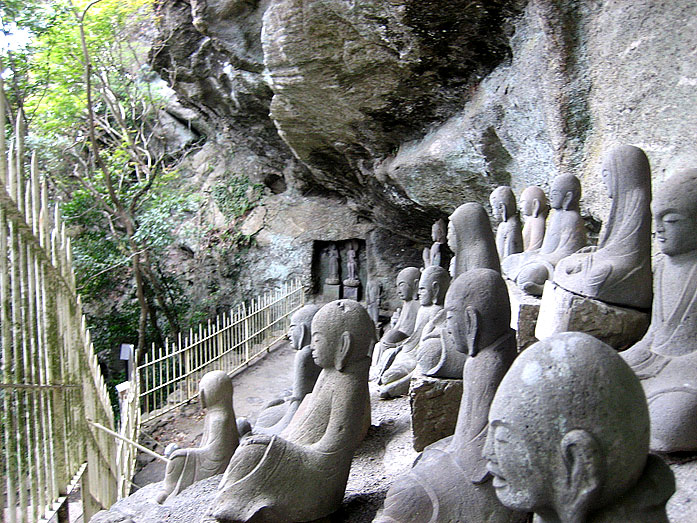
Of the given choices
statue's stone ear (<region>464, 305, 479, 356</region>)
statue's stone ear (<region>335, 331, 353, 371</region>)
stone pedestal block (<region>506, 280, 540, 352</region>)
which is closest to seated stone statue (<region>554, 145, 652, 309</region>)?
stone pedestal block (<region>506, 280, 540, 352</region>)

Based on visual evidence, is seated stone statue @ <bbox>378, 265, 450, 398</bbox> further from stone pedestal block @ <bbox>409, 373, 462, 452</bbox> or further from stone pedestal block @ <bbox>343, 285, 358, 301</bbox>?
stone pedestal block @ <bbox>343, 285, 358, 301</bbox>

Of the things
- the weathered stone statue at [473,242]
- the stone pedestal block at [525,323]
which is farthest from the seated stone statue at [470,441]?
the stone pedestal block at [525,323]

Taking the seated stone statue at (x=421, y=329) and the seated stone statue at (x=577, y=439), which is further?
the seated stone statue at (x=421, y=329)

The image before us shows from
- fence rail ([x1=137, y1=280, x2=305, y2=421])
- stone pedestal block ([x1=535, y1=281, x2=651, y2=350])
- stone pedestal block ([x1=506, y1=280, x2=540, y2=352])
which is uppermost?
stone pedestal block ([x1=535, y1=281, x2=651, y2=350])

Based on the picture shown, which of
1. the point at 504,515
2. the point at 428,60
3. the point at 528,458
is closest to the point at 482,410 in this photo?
the point at 504,515

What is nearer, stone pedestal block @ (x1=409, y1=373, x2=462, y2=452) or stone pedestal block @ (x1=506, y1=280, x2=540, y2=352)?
stone pedestal block @ (x1=409, y1=373, x2=462, y2=452)

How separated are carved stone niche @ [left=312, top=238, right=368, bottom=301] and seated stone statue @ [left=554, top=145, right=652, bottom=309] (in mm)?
11050

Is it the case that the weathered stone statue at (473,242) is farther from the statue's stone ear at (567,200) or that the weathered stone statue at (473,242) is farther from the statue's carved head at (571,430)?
the statue's carved head at (571,430)

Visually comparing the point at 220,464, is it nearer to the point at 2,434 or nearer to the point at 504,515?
the point at 2,434

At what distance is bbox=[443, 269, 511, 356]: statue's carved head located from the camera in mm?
2367

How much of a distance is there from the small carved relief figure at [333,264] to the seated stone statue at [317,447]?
449 inches

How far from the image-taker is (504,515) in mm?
2164

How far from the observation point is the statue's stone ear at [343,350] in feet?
9.32

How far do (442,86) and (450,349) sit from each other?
5780 millimetres
